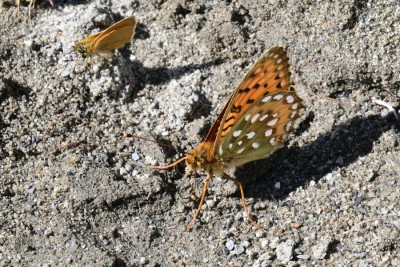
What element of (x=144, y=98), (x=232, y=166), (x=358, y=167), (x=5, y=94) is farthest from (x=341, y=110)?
(x=5, y=94)

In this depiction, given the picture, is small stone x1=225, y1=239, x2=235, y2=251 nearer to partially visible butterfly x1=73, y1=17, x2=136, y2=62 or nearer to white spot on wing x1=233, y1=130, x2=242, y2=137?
white spot on wing x1=233, y1=130, x2=242, y2=137

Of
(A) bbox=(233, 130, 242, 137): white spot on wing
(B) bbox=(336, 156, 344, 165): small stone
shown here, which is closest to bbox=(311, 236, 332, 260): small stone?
(B) bbox=(336, 156, 344, 165): small stone

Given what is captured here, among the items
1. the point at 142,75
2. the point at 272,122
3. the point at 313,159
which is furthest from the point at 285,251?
the point at 142,75

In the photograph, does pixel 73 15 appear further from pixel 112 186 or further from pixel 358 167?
pixel 358 167

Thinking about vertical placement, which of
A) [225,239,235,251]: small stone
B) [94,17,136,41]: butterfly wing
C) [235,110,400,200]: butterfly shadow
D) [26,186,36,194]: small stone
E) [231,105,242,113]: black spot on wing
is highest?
[94,17,136,41]: butterfly wing

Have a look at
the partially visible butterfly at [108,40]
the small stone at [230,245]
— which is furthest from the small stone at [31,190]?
the small stone at [230,245]

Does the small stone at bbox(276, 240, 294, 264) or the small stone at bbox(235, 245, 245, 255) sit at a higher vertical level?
the small stone at bbox(235, 245, 245, 255)

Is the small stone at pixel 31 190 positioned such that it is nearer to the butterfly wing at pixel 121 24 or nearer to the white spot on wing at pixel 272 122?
the butterfly wing at pixel 121 24
